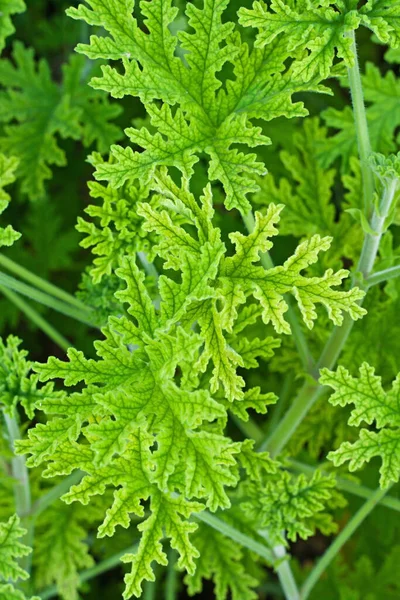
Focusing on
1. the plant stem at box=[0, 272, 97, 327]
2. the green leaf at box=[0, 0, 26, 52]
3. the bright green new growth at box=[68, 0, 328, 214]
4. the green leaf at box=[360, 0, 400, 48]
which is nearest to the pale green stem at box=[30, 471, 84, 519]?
the plant stem at box=[0, 272, 97, 327]

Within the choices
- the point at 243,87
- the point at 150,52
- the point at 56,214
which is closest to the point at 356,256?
the point at 243,87

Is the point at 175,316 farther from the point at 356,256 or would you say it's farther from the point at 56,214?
the point at 56,214

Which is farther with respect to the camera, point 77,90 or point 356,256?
point 77,90

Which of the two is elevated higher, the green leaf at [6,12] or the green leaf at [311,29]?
the green leaf at [6,12]

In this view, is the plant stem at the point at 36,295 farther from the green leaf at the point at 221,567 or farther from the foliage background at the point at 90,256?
the green leaf at the point at 221,567

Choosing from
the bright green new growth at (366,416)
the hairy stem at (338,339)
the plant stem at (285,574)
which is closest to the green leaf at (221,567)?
the plant stem at (285,574)
